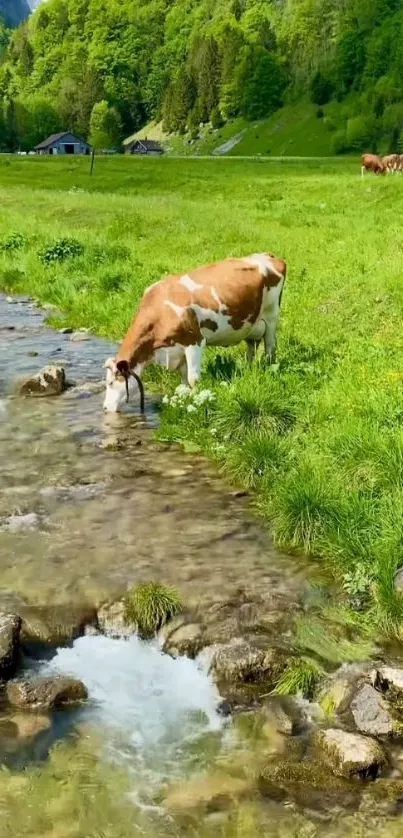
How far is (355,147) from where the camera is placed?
535 feet

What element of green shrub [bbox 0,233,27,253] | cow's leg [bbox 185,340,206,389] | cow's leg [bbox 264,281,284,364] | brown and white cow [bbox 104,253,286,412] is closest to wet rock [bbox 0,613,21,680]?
brown and white cow [bbox 104,253,286,412]

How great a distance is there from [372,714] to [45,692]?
2.60 meters

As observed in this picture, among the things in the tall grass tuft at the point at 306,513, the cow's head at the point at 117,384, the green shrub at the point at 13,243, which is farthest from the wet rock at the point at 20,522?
the green shrub at the point at 13,243

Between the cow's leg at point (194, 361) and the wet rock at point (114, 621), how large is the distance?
615 centimetres

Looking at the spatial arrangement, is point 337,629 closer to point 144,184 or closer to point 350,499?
point 350,499

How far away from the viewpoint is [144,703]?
6.78 m

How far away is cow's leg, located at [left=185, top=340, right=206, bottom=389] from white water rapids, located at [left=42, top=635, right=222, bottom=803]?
21.6ft

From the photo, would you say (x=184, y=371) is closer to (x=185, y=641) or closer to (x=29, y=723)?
(x=185, y=641)

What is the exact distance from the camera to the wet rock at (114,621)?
785cm

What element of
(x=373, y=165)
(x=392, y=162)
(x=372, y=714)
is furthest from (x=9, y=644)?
(x=392, y=162)

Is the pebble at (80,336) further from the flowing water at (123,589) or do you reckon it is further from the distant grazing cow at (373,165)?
the distant grazing cow at (373,165)

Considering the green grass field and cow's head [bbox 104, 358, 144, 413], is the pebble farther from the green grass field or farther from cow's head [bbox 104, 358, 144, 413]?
cow's head [bbox 104, 358, 144, 413]

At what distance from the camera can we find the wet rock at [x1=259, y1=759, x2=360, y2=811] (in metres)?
5.65

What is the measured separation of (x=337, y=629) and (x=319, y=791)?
2182mm
